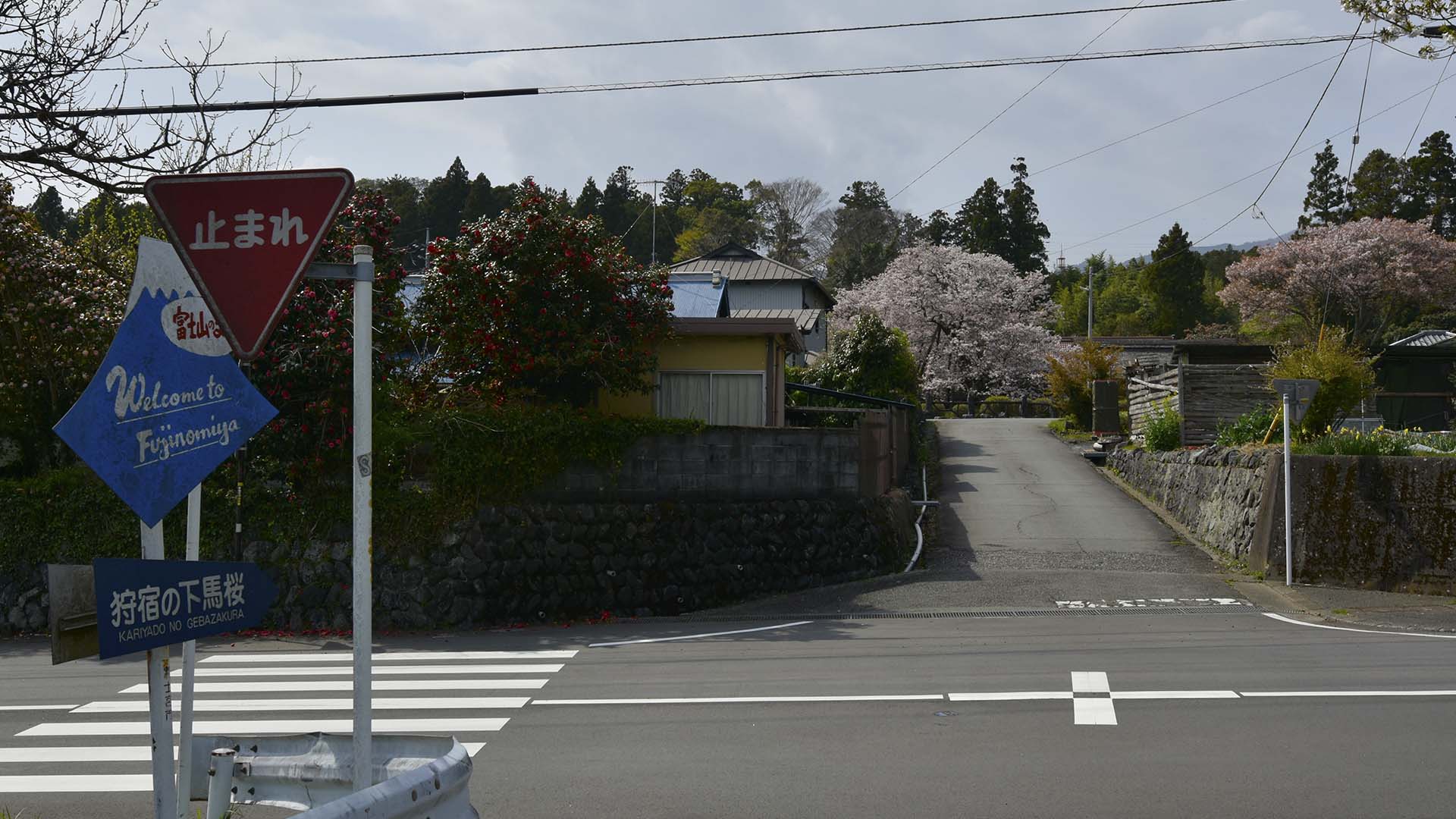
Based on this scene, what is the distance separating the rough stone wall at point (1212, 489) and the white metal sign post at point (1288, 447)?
107cm

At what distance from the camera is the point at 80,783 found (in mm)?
7301

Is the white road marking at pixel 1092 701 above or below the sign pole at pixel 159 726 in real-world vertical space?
below

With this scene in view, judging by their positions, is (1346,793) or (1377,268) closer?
(1346,793)

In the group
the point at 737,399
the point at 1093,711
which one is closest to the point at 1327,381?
the point at 737,399

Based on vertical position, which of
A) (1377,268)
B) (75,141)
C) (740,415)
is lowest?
(740,415)

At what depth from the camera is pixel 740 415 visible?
20266mm

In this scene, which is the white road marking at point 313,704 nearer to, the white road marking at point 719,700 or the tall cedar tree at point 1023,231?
the white road marking at point 719,700

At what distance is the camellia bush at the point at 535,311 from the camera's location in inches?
686

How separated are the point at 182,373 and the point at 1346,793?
672 cm

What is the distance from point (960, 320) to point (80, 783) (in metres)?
47.3

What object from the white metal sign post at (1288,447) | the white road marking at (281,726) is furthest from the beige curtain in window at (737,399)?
the white road marking at (281,726)

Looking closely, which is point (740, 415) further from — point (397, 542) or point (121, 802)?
point (121, 802)

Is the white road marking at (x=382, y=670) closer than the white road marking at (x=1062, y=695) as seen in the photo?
No

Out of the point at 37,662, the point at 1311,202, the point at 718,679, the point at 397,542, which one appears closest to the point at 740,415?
the point at 397,542
